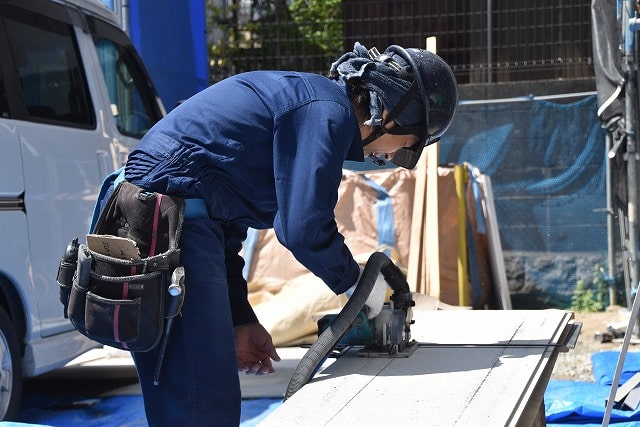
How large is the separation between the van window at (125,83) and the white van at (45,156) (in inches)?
0.8

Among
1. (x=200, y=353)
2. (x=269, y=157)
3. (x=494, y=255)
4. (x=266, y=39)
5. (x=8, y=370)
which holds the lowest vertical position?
(x=494, y=255)

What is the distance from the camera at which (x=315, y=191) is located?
2.41 meters

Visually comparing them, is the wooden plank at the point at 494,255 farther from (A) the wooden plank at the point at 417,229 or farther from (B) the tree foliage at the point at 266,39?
(B) the tree foliage at the point at 266,39

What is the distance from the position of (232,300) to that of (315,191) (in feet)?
2.49

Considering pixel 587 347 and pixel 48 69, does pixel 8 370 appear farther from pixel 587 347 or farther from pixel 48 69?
pixel 587 347

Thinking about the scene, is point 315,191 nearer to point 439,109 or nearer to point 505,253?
point 439,109

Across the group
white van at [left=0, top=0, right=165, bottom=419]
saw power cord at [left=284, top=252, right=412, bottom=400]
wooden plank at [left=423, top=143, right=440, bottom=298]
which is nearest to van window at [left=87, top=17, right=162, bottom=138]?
white van at [left=0, top=0, right=165, bottom=419]

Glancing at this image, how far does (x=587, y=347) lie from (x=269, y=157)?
5074mm

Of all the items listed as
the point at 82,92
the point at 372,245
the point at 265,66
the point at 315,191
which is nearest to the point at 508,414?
the point at 315,191

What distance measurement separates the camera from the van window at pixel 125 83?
18.8 ft

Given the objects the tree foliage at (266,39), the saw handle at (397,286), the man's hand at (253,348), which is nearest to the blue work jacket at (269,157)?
the saw handle at (397,286)

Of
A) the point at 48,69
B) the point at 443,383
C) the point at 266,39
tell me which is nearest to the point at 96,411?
the point at 48,69

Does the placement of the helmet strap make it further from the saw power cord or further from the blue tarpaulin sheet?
the blue tarpaulin sheet

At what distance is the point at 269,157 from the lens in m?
2.60
